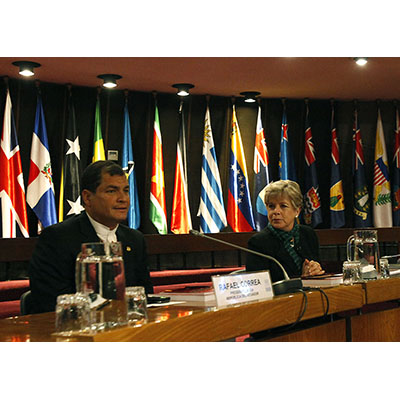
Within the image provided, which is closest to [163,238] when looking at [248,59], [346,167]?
[248,59]

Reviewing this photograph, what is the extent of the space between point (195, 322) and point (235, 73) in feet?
18.7

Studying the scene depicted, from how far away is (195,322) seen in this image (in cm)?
180

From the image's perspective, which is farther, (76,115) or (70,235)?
(76,115)

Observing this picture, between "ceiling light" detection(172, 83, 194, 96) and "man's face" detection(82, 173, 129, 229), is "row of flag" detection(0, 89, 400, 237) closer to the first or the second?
"ceiling light" detection(172, 83, 194, 96)

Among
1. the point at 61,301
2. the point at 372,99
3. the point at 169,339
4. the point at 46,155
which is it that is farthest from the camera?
the point at 372,99

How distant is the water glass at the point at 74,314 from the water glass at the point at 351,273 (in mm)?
1586

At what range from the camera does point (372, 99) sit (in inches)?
355

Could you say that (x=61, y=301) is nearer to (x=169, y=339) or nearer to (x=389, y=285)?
(x=169, y=339)

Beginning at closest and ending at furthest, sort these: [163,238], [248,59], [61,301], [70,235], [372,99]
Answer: [61,301] < [70,235] < [248,59] < [163,238] < [372,99]

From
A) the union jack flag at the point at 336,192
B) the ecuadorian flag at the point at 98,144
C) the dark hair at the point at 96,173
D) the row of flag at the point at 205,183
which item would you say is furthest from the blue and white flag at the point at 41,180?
the dark hair at the point at 96,173

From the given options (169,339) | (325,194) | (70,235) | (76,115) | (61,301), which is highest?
(76,115)

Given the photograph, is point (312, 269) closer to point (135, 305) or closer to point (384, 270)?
point (384, 270)

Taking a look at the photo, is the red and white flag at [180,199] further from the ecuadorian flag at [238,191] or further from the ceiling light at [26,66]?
the ceiling light at [26,66]

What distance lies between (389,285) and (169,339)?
164cm
